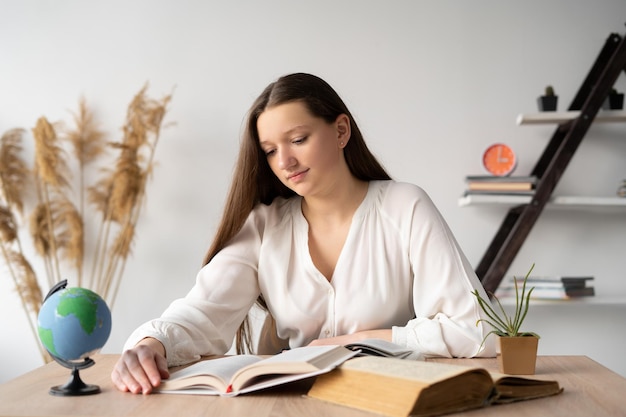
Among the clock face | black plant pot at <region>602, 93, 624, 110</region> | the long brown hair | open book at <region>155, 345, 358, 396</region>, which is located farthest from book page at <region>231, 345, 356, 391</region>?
black plant pot at <region>602, 93, 624, 110</region>

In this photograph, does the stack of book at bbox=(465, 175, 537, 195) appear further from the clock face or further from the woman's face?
the woman's face

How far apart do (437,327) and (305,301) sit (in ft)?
1.36

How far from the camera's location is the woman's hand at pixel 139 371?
1267 mm

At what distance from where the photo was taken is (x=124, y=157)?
386 cm

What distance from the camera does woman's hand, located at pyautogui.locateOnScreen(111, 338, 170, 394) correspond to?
127cm

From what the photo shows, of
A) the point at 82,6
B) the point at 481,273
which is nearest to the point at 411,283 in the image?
the point at 481,273

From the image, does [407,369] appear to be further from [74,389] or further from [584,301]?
[584,301]

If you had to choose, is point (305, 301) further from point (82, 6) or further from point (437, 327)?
point (82, 6)

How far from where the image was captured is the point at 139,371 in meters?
1.30

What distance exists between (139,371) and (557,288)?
2741mm

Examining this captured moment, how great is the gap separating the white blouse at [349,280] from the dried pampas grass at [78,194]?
6.36ft

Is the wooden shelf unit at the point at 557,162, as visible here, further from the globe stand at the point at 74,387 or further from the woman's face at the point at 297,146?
the globe stand at the point at 74,387

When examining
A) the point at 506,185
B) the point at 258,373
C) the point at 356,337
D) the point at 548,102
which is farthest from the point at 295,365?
the point at 548,102

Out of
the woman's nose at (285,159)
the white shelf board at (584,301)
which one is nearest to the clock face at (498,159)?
the white shelf board at (584,301)
